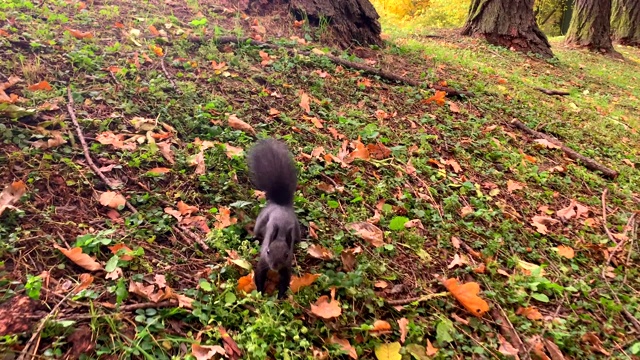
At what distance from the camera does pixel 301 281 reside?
2562 mm

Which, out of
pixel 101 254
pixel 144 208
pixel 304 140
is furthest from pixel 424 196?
pixel 101 254

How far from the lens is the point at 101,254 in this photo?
2445 millimetres

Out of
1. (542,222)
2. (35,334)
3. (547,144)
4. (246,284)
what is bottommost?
(542,222)

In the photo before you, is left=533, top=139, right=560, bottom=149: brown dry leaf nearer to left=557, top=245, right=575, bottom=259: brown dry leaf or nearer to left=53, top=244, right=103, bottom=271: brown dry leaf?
left=557, top=245, right=575, bottom=259: brown dry leaf

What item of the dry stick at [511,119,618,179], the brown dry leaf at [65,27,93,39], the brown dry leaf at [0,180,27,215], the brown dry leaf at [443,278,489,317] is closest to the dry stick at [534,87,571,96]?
the dry stick at [511,119,618,179]

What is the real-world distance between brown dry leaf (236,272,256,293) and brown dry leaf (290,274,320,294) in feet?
0.78

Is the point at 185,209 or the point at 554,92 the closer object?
the point at 185,209

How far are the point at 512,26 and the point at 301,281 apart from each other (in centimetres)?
964

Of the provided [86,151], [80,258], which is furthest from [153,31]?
[80,258]

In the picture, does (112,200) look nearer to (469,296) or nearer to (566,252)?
(469,296)

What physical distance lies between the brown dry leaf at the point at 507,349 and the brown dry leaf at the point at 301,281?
117 cm

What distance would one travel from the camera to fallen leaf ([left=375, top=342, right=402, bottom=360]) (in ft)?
7.41

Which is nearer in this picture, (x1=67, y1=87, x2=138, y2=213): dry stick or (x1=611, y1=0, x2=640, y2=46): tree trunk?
(x1=67, y1=87, x2=138, y2=213): dry stick

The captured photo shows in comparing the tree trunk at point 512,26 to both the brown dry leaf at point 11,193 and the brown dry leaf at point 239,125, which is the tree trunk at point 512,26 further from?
the brown dry leaf at point 11,193
